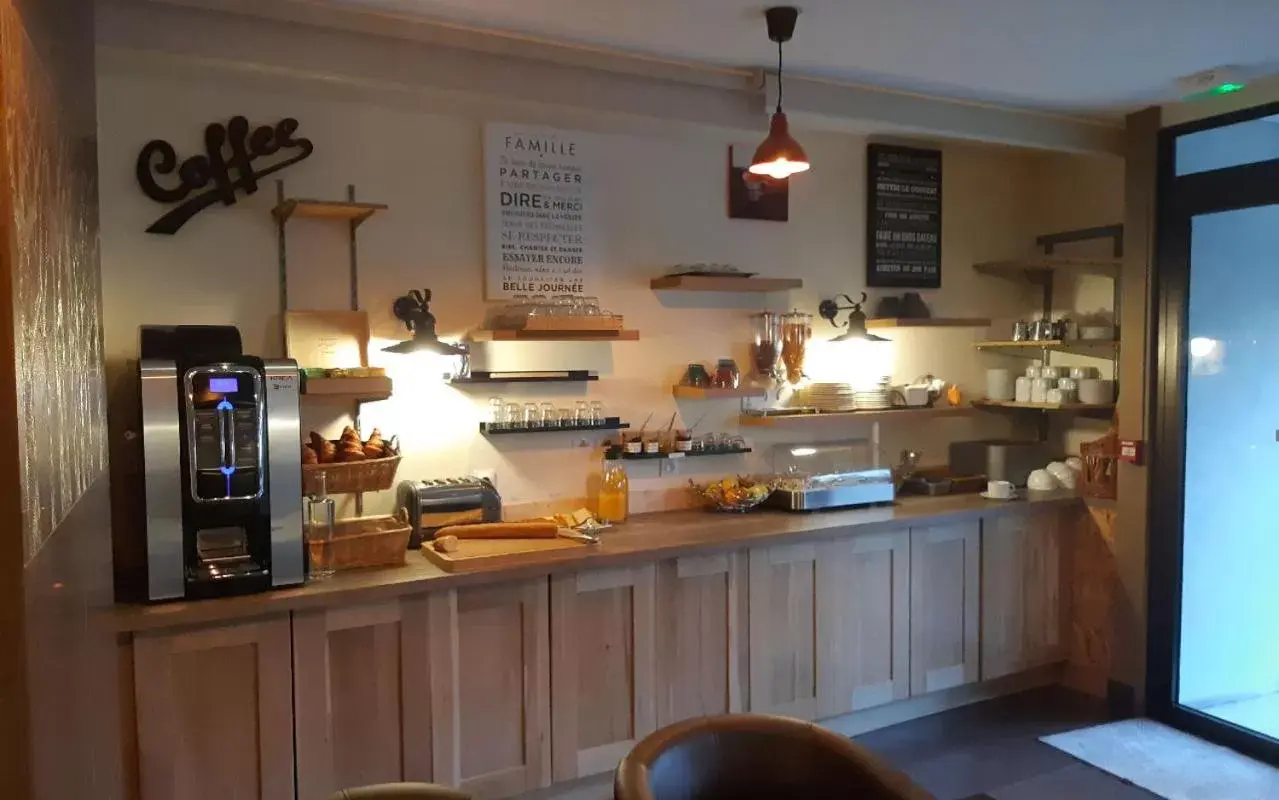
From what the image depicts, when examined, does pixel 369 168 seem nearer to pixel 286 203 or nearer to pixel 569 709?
pixel 286 203

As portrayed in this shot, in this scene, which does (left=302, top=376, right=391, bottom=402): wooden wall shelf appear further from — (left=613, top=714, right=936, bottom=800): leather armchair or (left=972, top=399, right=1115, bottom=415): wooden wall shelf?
(left=972, top=399, right=1115, bottom=415): wooden wall shelf

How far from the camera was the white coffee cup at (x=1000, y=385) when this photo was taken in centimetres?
440

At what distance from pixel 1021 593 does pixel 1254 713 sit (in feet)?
3.14

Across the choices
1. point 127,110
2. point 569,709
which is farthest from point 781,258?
point 127,110

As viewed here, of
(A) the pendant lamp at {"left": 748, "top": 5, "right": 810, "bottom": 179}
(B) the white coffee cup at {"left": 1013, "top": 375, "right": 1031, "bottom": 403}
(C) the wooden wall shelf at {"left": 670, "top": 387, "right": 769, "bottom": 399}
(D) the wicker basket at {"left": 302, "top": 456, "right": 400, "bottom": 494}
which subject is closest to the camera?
(A) the pendant lamp at {"left": 748, "top": 5, "right": 810, "bottom": 179}

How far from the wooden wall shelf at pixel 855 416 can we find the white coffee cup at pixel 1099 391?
0.50 meters

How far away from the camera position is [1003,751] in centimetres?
347

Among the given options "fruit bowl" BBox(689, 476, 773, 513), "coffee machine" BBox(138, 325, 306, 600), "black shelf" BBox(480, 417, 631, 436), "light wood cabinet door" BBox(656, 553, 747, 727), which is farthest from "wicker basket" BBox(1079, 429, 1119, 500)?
"coffee machine" BBox(138, 325, 306, 600)

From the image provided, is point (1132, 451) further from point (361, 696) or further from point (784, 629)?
point (361, 696)

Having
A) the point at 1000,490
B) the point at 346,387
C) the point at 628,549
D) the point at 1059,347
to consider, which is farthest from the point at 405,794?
the point at 1059,347

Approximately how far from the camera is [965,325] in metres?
4.15

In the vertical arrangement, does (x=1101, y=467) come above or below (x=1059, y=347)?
below

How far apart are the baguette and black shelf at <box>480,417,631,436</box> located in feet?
1.31

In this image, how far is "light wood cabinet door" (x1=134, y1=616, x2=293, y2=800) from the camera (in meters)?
2.38
